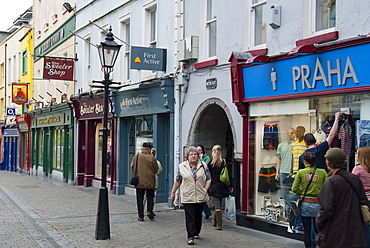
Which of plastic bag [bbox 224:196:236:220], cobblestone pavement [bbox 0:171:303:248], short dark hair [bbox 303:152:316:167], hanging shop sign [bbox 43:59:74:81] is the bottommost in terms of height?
cobblestone pavement [bbox 0:171:303:248]

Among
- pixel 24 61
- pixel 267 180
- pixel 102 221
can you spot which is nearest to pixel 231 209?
pixel 267 180

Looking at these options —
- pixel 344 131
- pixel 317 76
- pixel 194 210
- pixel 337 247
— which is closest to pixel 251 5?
pixel 317 76

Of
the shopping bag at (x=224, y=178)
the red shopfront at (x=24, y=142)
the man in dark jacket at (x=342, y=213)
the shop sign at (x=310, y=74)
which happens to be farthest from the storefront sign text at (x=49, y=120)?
the man in dark jacket at (x=342, y=213)

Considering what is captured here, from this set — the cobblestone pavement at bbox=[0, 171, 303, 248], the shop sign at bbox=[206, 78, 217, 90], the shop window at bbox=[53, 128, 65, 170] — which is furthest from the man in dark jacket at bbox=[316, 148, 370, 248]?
the shop window at bbox=[53, 128, 65, 170]

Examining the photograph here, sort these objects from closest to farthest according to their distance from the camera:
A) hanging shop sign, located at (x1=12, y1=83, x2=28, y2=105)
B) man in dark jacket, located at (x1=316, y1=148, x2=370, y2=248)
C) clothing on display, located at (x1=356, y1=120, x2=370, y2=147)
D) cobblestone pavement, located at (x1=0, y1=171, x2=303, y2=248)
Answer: man in dark jacket, located at (x1=316, y1=148, x2=370, y2=248)
clothing on display, located at (x1=356, y1=120, x2=370, y2=147)
cobblestone pavement, located at (x1=0, y1=171, x2=303, y2=248)
hanging shop sign, located at (x1=12, y1=83, x2=28, y2=105)

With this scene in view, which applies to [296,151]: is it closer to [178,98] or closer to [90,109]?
[178,98]

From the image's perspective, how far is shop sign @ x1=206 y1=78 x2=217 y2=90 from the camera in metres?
12.7

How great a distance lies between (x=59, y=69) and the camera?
2236cm

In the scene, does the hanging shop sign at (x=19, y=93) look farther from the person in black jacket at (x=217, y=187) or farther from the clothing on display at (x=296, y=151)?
the clothing on display at (x=296, y=151)

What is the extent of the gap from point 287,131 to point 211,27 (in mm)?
4021

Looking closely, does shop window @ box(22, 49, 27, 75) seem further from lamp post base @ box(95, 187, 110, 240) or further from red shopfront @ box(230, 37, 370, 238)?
lamp post base @ box(95, 187, 110, 240)

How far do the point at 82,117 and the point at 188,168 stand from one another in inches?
530

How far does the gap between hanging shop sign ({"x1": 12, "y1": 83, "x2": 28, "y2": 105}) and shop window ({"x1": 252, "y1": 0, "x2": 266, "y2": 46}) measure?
22.3 m

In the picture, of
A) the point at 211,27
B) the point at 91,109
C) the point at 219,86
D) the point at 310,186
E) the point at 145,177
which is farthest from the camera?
the point at 91,109
